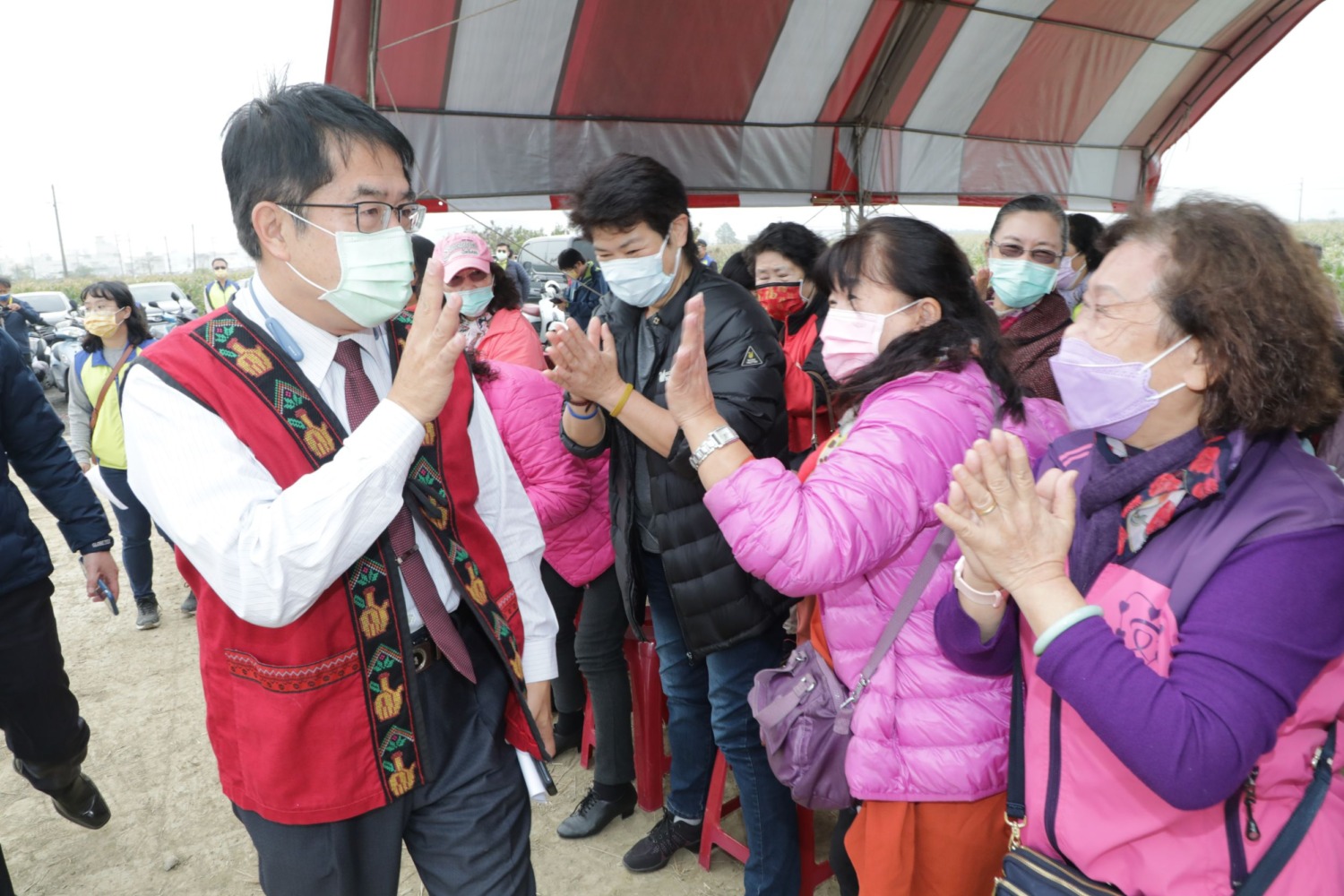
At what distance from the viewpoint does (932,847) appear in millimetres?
1530

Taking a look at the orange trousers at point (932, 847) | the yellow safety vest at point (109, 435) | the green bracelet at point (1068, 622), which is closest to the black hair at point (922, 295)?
the green bracelet at point (1068, 622)

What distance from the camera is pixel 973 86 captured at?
7988mm

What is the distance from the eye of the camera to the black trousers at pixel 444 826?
4.62 feet

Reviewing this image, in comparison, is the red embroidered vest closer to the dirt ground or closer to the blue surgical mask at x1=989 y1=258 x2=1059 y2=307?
the dirt ground

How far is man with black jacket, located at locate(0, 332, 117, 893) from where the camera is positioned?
2.37 meters

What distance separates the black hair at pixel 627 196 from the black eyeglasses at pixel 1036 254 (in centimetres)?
122

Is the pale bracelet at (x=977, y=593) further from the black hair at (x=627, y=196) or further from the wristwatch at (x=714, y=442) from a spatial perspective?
Answer: the black hair at (x=627, y=196)

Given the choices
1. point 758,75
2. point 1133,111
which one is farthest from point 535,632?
point 1133,111

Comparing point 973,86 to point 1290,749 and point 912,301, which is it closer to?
point 912,301

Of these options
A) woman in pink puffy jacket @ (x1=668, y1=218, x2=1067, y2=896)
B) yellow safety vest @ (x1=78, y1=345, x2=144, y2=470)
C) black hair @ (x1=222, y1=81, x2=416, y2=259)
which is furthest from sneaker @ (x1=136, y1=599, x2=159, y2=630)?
woman in pink puffy jacket @ (x1=668, y1=218, x2=1067, y2=896)

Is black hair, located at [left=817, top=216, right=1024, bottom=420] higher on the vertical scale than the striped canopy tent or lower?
lower

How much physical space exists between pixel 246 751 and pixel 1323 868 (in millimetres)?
1530

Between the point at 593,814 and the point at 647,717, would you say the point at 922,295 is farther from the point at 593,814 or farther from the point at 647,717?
the point at 593,814

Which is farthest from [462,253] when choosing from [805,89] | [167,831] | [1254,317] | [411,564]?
[805,89]
